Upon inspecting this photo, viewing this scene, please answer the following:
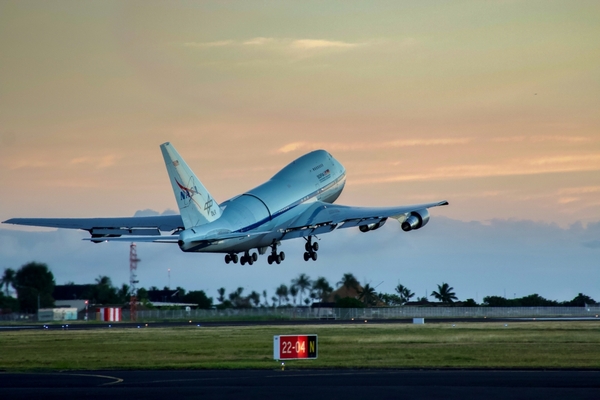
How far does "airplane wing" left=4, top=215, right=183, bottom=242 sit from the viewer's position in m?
70.6

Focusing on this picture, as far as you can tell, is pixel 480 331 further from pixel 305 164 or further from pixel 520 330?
pixel 305 164

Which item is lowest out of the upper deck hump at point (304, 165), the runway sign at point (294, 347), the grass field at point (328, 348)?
the grass field at point (328, 348)

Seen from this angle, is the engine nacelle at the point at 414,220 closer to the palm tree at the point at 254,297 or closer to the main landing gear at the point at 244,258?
the main landing gear at the point at 244,258

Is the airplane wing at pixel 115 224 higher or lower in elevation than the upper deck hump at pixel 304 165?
lower

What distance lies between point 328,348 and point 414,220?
13058 mm

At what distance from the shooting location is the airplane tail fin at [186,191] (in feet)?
201

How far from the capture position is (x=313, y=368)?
5366cm

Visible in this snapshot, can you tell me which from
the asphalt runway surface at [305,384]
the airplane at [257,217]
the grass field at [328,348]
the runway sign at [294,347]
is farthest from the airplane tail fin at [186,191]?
the asphalt runway surface at [305,384]

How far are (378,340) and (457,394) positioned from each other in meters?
41.5

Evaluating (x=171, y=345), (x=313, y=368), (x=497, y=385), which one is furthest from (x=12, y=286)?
(x=497, y=385)

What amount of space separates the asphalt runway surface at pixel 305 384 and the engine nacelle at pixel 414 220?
25639 mm

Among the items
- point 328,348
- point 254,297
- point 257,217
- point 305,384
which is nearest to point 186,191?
point 257,217

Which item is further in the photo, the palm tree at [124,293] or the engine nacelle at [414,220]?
the palm tree at [124,293]

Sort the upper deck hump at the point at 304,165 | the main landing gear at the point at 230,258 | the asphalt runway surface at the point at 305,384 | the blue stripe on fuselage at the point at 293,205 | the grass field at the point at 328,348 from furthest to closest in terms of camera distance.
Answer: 1. the upper deck hump at the point at 304,165
2. the main landing gear at the point at 230,258
3. the blue stripe on fuselage at the point at 293,205
4. the grass field at the point at 328,348
5. the asphalt runway surface at the point at 305,384
